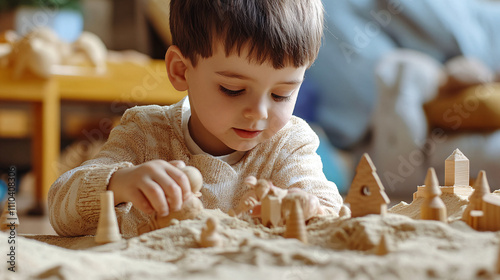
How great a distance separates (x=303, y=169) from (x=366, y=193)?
0.39 m

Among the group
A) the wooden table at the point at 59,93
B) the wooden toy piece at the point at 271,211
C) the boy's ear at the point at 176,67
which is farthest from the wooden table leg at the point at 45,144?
the wooden toy piece at the point at 271,211

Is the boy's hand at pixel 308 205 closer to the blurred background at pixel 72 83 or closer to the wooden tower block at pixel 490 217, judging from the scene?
the wooden tower block at pixel 490 217

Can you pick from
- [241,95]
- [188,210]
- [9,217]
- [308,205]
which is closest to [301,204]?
[308,205]

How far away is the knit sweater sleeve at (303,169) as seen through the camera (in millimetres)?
1140

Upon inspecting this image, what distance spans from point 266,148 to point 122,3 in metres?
3.23

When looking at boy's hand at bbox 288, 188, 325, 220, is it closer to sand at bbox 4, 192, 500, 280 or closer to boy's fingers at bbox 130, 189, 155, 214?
sand at bbox 4, 192, 500, 280

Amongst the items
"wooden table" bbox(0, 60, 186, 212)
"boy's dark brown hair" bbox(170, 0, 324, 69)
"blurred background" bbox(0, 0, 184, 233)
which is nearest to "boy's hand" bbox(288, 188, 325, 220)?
"boy's dark brown hair" bbox(170, 0, 324, 69)

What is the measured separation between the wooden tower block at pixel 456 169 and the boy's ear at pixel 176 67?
541 mm

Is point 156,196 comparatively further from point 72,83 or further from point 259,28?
point 72,83

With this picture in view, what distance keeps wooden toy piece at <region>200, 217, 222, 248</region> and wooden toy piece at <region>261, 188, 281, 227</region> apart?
0.13 metres

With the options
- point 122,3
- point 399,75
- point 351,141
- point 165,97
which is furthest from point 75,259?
point 122,3

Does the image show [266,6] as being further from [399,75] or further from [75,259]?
[399,75]

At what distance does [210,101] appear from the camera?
3.61 ft

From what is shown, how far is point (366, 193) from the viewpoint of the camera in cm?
82
